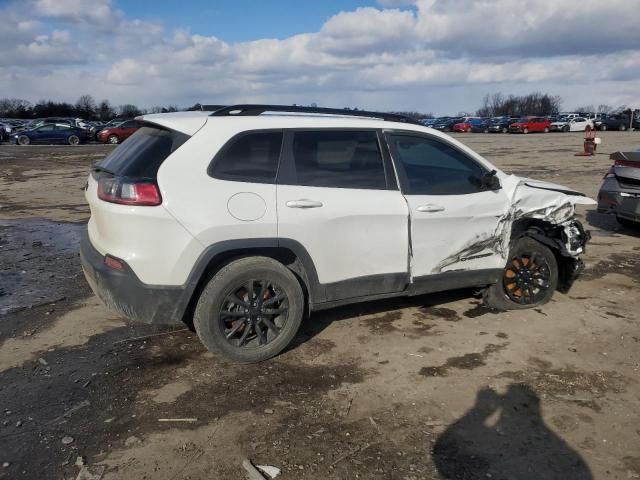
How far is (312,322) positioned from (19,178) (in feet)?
49.3

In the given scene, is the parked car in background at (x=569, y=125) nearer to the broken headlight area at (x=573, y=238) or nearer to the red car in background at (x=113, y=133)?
the red car in background at (x=113, y=133)

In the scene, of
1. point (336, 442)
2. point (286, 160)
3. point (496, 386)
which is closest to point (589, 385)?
point (496, 386)

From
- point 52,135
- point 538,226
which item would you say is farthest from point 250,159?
point 52,135

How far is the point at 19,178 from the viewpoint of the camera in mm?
16531

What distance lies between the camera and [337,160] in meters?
4.25

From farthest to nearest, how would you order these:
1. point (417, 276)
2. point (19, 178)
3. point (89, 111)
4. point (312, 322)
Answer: point (89, 111)
point (19, 178)
point (312, 322)
point (417, 276)

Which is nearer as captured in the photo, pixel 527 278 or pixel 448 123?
pixel 527 278

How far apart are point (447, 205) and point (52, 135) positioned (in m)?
35.5

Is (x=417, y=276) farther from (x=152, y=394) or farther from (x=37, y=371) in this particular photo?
(x=37, y=371)

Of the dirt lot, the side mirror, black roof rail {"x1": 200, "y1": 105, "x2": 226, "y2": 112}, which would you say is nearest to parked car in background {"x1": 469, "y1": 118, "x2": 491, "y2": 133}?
the dirt lot

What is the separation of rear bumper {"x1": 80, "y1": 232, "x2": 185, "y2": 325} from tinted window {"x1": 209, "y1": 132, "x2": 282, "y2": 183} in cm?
90

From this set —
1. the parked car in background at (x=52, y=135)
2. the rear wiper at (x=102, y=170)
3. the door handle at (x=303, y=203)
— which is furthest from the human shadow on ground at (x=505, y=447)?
the parked car in background at (x=52, y=135)

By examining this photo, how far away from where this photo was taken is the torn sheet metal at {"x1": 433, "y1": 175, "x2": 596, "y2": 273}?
4.73 meters

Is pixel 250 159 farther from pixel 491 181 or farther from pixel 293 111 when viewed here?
pixel 491 181
